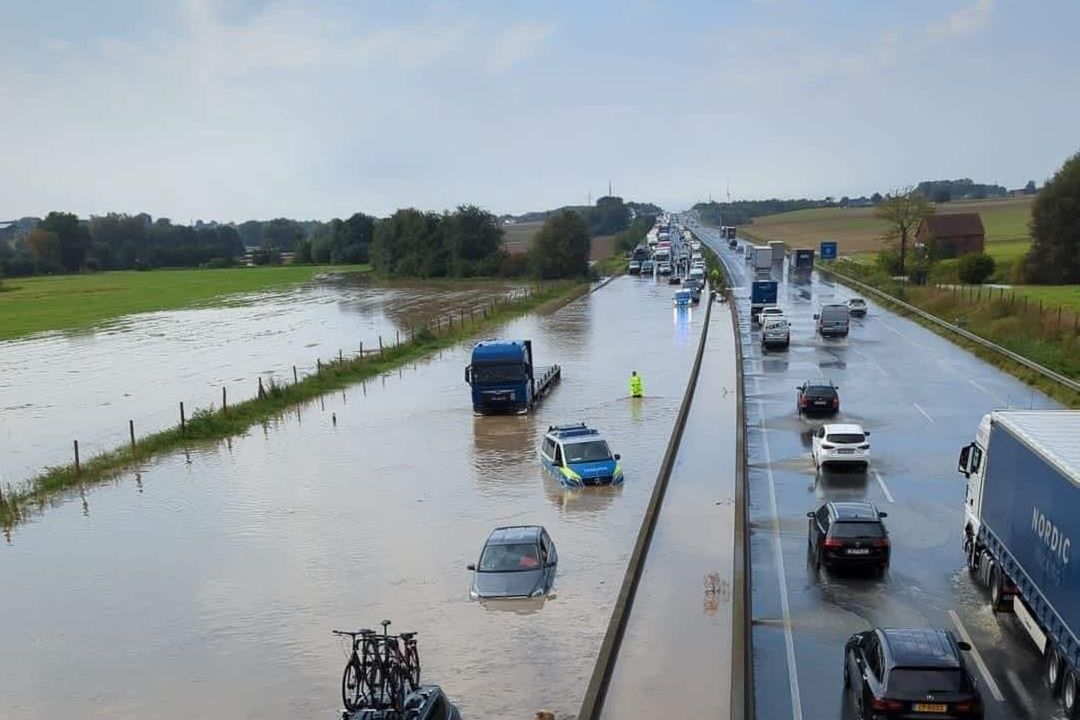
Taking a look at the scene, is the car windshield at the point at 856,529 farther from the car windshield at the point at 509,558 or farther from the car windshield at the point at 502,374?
the car windshield at the point at 502,374

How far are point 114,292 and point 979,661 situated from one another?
12366 cm

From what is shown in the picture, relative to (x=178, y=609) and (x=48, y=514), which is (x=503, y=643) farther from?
(x=48, y=514)

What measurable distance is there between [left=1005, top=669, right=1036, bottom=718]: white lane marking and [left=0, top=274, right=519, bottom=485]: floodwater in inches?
1092

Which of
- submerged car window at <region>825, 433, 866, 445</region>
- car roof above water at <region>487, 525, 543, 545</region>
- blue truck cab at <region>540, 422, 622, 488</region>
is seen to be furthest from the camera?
submerged car window at <region>825, 433, 866, 445</region>

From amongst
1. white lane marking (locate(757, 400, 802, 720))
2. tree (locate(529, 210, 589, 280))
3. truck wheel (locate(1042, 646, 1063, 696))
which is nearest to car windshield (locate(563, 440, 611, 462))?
white lane marking (locate(757, 400, 802, 720))

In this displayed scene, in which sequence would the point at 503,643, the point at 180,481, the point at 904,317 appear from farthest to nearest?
1. the point at 904,317
2. the point at 180,481
3. the point at 503,643

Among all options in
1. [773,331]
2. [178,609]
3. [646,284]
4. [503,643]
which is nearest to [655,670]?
[503,643]

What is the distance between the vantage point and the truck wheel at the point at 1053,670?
531 inches

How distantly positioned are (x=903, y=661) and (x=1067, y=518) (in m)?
2.67

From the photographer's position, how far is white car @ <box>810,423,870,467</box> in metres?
26.6

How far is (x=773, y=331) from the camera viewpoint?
2004 inches

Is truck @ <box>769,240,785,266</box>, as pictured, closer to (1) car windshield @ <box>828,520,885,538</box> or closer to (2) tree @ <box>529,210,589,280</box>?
(2) tree @ <box>529,210,589,280</box>

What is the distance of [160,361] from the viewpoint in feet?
197

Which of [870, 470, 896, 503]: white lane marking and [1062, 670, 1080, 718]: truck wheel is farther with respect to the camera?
[870, 470, 896, 503]: white lane marking
